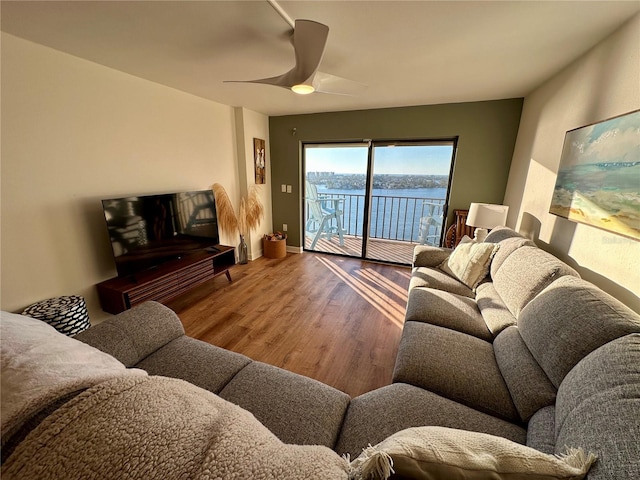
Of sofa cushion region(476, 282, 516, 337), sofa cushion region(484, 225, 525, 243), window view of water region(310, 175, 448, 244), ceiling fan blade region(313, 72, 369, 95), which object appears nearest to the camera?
sofa cushion region(476, 282, 516, 337)

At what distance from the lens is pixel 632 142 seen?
1298mm

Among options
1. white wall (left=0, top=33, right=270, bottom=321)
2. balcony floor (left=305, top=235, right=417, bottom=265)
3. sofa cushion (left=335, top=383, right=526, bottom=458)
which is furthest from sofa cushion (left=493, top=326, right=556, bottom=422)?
white wall (left=0, top=33, right=270, bottom=321)

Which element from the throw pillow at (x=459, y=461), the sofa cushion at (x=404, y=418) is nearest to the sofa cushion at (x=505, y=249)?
the sofa cushion at (x=404, y=418)

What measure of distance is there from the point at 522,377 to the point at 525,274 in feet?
2.49

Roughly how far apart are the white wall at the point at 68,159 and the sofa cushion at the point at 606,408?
3129mm

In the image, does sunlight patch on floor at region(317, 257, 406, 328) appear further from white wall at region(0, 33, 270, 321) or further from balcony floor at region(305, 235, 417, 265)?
white wall at region(0, 33, 270, 321)

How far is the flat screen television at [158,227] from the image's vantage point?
227 centimetres

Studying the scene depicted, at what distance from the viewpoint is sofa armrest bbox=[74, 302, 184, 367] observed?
124 cm

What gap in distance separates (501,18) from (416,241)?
3.95 metres

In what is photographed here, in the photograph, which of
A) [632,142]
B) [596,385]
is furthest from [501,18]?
[596,385]

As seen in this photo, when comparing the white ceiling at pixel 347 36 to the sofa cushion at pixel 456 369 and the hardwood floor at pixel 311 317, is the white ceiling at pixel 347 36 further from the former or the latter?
the hardwood floor at pixel 311 317

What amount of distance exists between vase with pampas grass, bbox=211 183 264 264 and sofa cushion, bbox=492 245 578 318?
3197 mm

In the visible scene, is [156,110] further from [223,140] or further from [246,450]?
[246,450]

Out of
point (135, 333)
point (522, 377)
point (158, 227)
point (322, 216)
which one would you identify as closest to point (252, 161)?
point (322, 216)
